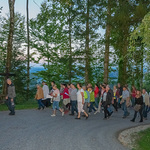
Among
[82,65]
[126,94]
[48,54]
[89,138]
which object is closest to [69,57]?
[82,65]

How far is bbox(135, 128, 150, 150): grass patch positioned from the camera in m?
9.90

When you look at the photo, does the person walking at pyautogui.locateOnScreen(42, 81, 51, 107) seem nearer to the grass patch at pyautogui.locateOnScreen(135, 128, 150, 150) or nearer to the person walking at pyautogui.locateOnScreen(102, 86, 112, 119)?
the person walking at pyautogui.locateOnScreen(102, 86, 112, 119)

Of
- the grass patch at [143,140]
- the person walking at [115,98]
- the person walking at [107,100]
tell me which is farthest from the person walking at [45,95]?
the grass patch at [143,140]

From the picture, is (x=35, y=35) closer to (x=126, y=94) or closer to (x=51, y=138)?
(x=126, y=94)

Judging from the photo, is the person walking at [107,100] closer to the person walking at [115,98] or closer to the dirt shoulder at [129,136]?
the dirt shoulder at [129,136]

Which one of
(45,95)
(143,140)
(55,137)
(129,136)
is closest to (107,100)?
(129,136)

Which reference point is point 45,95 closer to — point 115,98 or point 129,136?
point 115,98

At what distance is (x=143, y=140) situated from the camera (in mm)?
11211

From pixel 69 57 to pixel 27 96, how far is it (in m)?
6.26

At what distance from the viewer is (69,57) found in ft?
108

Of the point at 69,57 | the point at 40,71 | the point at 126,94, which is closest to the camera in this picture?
the point at 126,94

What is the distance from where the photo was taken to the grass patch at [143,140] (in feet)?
32.5

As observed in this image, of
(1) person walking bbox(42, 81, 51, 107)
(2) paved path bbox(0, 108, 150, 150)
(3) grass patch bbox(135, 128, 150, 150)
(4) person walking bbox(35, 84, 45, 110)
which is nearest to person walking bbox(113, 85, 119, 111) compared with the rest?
(1) person walking bbox(42, 81, 51, 107)

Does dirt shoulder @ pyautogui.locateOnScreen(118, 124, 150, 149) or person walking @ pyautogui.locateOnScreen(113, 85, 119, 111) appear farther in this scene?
person walking @ pyautogui.locateOnScreen(113, 85, 119, 111)
